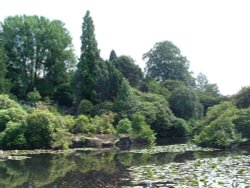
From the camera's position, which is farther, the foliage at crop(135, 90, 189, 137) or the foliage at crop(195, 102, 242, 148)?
the foliage at crop(135, 90, 189, 137)

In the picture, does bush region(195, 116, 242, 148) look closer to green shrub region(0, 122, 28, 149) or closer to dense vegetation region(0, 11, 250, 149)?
dense vegetation region(0, 11, 250, 149)

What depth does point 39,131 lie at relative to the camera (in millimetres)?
28594

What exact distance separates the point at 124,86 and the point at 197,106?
A: 1355 cm

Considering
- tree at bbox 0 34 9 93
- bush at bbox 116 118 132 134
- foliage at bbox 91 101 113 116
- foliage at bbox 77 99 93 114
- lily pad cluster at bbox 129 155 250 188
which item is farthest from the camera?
tree at bbox 0 34 9 93

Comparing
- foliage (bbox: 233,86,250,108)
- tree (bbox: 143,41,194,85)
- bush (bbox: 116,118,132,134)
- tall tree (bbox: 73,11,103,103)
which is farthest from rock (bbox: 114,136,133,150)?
tree (bbox: 143,41,194,85)

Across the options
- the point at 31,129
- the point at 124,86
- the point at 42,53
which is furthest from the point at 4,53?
the point at 31,129

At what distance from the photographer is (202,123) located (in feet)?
110

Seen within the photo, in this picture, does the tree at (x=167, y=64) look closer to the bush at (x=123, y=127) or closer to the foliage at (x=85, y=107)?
the foliage at (x=85, y=107)

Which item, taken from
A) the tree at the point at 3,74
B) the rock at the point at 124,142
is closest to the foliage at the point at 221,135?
the rock at the point at 124,142

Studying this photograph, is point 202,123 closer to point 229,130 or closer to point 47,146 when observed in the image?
point 229,130

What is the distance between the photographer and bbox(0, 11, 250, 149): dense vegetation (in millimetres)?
28859

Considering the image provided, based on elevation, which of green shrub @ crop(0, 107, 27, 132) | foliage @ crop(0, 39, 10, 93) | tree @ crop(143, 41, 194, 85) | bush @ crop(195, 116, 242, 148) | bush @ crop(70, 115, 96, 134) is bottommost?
bush @ crop(195, 116, 242, 148)

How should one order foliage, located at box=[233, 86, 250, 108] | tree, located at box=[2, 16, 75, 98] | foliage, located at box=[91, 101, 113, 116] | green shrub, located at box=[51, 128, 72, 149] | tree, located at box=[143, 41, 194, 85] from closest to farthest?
1. green shrub, located at box=[51, 128, 72, 149]
2. foliage, located at box=[233, 86, 250, 108]
3. foliage, located at box=[91, 101, 113, 116]
4. tree, located at box=[2, 16, 75, 98]
5. tree, located at box=[143, 41, 194, 85]

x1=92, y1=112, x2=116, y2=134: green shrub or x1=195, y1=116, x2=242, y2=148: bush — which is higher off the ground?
x1=92, y1=112, x2=116, y2=134: green shrub
